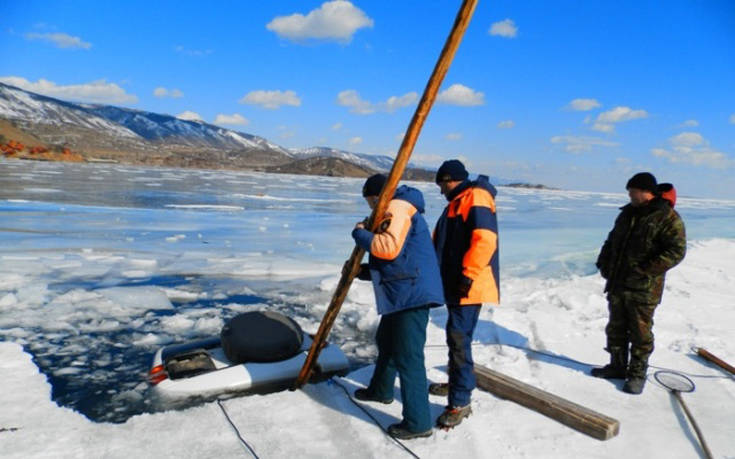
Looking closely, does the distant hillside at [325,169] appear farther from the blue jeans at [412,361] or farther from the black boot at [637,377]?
the blue jeans at [412,361]

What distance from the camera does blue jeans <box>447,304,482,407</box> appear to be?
124 inches

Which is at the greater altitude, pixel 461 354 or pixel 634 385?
pixel 461 354

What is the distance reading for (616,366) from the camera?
4.07m

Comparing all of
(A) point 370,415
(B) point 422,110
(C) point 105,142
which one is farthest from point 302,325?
(C) point 105,142

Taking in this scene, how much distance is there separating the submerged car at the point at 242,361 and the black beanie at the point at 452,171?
2.01 meters

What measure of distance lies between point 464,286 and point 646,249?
66.9 inches

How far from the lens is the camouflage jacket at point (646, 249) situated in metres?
3.60

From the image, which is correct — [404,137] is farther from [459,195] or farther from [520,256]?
[520,256]

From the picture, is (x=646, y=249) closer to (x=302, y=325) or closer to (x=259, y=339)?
(x=259, y=339)

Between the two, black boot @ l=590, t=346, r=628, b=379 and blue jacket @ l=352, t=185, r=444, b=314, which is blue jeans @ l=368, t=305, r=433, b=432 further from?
black boot @ l=590, t=346, r=628, b=379

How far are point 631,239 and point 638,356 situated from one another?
0.95m


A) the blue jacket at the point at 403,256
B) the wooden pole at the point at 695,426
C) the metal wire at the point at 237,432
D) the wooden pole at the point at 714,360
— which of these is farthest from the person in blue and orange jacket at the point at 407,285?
the wooden pole at the point at 714,360

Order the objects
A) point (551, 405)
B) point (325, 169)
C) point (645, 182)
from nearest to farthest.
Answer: point (551, 405) → point (645, 182) → point (325, 169)

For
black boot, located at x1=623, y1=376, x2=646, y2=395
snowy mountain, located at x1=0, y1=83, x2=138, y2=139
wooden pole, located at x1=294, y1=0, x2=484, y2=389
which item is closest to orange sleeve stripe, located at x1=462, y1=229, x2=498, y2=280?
wooden pole, located at x1=294, y1=0, x2=484, y2=389
